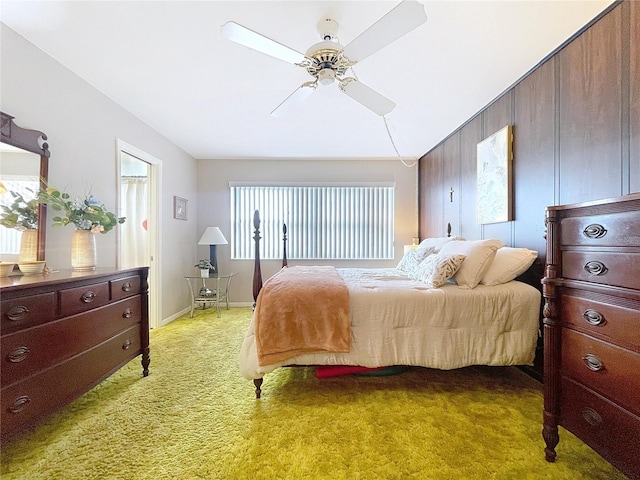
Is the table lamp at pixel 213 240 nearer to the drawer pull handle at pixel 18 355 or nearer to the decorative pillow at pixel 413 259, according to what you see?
the decorative pillow at pixel 413 259

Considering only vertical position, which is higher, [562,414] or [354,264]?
[354,264]

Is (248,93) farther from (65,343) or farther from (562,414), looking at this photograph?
(562,414)

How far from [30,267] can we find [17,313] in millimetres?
612

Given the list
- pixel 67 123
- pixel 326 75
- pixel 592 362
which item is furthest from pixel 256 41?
pixel 592 362

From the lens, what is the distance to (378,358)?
1896 mm

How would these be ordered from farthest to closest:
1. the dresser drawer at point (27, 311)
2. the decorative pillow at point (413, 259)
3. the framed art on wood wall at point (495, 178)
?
the decorative pillow at point (413, 259)
the framed art on wood wall at point (495, 178)
the dresser drawer at point (27, 311)

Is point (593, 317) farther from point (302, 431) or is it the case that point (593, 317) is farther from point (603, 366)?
point (302, 431)

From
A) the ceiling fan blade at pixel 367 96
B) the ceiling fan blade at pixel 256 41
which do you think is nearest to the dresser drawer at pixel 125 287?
the ceiling fan blade at pixel 256 41

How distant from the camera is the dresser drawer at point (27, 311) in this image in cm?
126

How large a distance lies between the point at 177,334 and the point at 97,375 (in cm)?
153

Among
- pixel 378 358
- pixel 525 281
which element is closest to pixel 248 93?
pixel 378 358

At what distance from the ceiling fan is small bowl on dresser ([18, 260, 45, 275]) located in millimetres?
1762

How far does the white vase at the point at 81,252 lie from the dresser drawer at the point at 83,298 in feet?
1.07

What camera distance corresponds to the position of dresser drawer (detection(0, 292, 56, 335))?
4.15 feet
